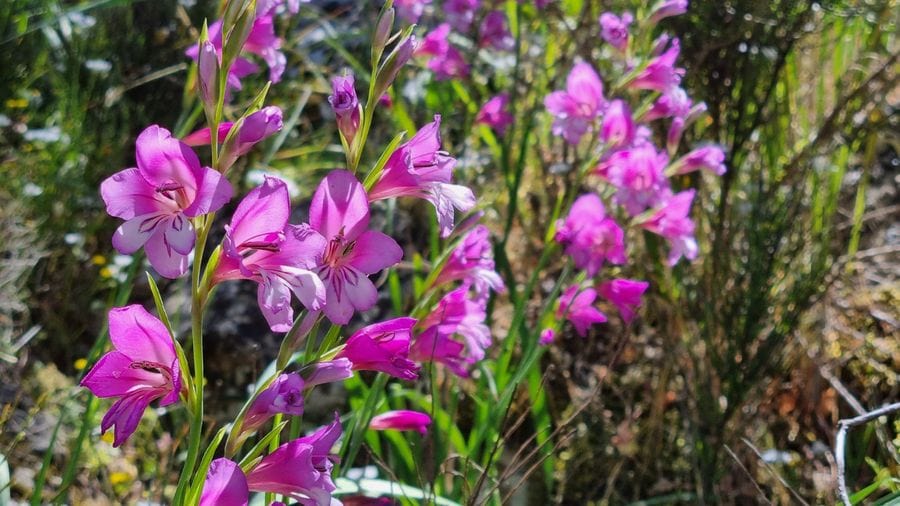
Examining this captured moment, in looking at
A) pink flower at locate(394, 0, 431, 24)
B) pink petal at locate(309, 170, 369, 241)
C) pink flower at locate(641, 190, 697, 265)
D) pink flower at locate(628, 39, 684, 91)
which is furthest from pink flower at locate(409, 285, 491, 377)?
pink flower at locate(394, 0, 431, 24)

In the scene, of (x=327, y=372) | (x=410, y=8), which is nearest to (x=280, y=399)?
(x=327, y=372)

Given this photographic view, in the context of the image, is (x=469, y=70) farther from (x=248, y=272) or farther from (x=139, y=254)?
(x=248, y=272)

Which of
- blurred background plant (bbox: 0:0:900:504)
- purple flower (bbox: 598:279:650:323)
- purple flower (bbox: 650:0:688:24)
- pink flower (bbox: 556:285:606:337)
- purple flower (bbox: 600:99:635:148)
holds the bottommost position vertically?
blurred background plant (bbox: 0:0:900:504)

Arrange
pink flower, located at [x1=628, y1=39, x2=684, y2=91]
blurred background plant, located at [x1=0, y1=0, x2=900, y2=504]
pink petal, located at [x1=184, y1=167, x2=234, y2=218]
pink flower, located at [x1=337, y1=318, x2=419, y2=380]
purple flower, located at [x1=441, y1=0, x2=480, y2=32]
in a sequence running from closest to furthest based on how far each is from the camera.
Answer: pink petal, located at [x1=184, y1=167, x2=234, y2=218] < pink flower, located at [x1=337, y1=318, x2=419, y2=380] < pink flower, located at [x1=628, y1=39, x2=684, y2=91] < blurred background plant, located at [x1=0, y1=0, x2=900, y2=504] < purple flower, located at [x1=441, y1=0, x2=480, y2=32]

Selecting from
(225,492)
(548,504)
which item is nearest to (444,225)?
(225,492)

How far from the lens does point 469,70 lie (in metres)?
2.58

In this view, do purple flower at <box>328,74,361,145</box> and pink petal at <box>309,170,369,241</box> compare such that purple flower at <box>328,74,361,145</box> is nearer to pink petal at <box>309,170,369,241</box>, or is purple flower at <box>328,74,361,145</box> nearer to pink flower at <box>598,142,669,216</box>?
pink petal at <box>309,170,369,241</box>

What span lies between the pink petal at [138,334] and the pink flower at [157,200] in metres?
0.05

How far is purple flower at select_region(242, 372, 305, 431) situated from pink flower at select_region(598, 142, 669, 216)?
0.98 metres

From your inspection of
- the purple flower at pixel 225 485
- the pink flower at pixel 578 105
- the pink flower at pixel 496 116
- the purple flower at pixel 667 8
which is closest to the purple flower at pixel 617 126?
the pink flower at pixel 578 105

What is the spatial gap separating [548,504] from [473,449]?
1.86 feet

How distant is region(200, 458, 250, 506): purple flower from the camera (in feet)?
2.83

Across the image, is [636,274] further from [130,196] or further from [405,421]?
[130,196]

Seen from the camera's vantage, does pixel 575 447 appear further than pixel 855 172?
No
